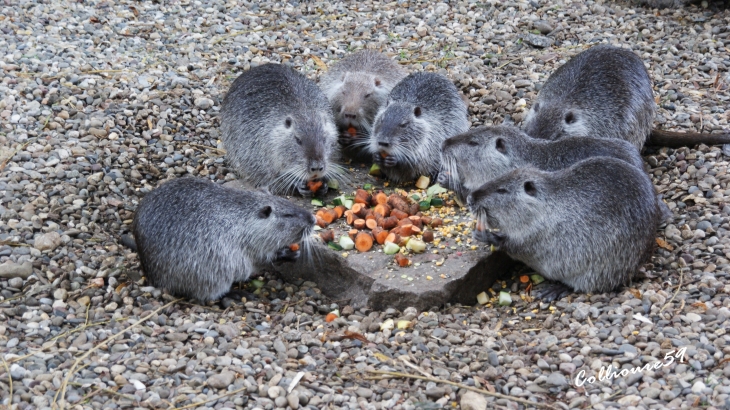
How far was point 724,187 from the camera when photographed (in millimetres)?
7043

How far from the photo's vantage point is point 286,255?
6.51 metres

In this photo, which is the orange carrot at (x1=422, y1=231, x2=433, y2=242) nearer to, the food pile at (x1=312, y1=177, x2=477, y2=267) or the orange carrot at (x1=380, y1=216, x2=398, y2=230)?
the food pile at (x1=312, y1=177, x2=477, y2=267)

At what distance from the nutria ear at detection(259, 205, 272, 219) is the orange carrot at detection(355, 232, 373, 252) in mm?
710

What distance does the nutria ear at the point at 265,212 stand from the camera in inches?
253

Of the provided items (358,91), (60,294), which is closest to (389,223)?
(358,91)

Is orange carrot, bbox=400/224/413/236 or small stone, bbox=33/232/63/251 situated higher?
small stone, bbox=33/232/63/251

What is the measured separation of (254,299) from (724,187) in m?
3.85

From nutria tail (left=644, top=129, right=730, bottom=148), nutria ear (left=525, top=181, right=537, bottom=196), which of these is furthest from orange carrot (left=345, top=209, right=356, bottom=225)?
nutria tail (left=644, top=129, right=730, bottom=148)

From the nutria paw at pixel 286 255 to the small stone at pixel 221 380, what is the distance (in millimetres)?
1572

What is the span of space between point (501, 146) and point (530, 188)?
2.64 feet

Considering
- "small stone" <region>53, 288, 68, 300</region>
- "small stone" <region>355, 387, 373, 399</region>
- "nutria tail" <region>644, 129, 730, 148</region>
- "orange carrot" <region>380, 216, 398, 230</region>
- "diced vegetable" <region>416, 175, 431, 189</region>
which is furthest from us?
"diced vegetable" <region>416, 175, 431, 189</region>

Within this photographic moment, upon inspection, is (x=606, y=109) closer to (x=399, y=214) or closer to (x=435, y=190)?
(x=435, y=190)

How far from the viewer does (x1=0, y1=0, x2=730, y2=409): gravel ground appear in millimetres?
5000

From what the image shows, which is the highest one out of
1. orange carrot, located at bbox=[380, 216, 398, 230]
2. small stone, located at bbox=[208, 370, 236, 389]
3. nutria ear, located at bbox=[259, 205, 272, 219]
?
nutria ear, located at bbox=[259, 205, 272, 219]
